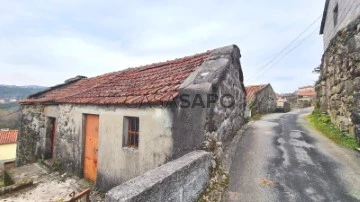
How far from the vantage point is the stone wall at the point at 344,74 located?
608 cm

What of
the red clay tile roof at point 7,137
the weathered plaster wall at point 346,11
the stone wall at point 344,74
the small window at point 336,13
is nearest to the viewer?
the stone wall at point 344,74

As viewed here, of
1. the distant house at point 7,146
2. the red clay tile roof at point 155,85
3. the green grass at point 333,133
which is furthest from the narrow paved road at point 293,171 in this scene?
the distant house at point 7,146

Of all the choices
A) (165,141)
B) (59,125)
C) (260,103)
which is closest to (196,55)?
(165,141)

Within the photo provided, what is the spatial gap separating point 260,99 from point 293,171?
12.1 metres

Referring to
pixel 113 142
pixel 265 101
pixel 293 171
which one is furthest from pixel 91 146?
A: pixel 265 101

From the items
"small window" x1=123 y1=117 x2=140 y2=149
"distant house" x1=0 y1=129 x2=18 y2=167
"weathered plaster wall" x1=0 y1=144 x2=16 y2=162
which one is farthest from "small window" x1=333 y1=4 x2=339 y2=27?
"weathered plaster wall" x1=0 y1=144 x2=16 y2=162

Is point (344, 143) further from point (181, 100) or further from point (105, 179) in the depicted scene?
point (105, 179)

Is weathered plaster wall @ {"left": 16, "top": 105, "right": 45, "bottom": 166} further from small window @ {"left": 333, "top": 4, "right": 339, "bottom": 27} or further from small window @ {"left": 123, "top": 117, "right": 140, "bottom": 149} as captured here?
small window @ {"left": 333, "top": 4, "right": 339, "bottom": 27}

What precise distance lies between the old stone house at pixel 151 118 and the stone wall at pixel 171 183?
0.60 m

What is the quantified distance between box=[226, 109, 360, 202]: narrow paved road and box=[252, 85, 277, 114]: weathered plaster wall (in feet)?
27.4

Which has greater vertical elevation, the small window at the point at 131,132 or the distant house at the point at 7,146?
the small window at the point at 131,132

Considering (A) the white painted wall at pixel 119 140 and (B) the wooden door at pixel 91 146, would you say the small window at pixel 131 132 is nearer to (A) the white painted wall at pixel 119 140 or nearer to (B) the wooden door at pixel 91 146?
(A) the white painted wall at pixel 119 140

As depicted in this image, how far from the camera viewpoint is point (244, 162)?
16.8ft

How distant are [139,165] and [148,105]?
1.51 m
